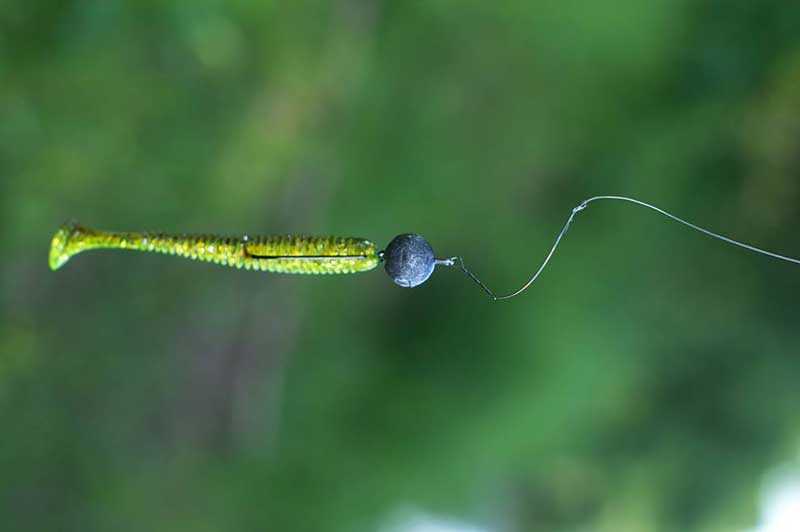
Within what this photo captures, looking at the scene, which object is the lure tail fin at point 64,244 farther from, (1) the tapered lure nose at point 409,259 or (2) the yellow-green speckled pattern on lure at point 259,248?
(1) the tapered lure nose at point 409,259

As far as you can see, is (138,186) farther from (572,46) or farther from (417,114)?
(572,46)

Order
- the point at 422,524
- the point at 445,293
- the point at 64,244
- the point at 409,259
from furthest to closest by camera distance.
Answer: the point at 422,524 → the point at 445,293 → the point at 64,244 → the point at 409,259

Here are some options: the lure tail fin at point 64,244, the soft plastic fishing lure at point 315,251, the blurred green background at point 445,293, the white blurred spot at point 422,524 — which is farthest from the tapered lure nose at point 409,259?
the white blurred spot at point 422,524

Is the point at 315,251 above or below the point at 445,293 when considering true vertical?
below

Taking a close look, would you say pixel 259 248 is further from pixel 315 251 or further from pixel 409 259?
pixel 409 259

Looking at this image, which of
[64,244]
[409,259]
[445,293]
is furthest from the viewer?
[445,293]

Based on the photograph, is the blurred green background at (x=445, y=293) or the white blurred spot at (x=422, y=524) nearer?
the blurred green background at (x=445, y=293)

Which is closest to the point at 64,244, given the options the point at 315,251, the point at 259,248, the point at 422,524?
the point at 259,248
